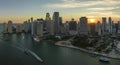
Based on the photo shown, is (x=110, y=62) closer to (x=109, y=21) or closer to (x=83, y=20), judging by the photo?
(x=83, y=20)

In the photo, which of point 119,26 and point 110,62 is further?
point 119,26

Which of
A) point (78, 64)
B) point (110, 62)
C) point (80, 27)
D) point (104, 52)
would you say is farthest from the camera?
point (80, 27)

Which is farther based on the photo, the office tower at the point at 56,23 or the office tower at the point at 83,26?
the office tower at the point at 56,23

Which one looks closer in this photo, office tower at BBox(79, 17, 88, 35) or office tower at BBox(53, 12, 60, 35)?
office tower at BBox(79, 17, 88, 35)

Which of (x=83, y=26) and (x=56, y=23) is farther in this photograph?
(x=56, y=23)

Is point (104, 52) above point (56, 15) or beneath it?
beneath

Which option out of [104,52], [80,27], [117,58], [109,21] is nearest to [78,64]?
[117,58]

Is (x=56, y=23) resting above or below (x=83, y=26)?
above

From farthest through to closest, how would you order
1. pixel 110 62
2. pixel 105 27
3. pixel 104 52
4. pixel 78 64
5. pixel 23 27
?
pixel 23 27, pixel 105 27, pixel 104 52, pixel 110 62, pixel 78 64

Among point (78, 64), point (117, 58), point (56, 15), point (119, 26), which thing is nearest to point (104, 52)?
point (117, 58)
